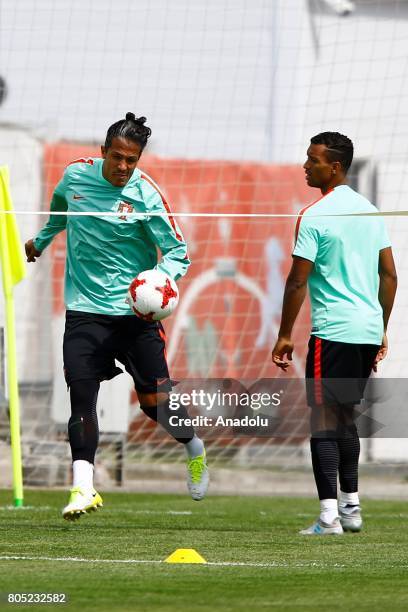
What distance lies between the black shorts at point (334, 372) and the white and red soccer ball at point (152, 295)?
2.67ft

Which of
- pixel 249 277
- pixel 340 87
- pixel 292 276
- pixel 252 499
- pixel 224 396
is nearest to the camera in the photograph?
pixel 292 276

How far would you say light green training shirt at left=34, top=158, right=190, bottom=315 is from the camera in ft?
24.8

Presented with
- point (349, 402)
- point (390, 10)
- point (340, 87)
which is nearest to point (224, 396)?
point (349, 402)

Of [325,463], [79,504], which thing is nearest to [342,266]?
[325,463]

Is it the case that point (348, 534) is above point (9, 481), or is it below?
above

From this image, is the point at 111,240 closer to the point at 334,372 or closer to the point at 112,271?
the point at 112,271

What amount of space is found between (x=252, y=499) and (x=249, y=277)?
3822 mm

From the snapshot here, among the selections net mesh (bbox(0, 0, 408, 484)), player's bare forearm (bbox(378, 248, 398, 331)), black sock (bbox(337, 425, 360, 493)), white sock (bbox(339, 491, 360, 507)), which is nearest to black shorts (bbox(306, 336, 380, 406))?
black sock (bbox(337, 425, 360, 493))

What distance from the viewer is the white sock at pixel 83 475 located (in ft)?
23.5

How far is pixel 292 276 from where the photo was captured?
7.52 m

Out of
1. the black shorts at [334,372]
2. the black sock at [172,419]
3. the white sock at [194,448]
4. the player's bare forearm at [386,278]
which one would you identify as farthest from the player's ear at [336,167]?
the white sock at [194,448]

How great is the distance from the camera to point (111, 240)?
7.58m

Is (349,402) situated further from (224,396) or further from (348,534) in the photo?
(224,396)

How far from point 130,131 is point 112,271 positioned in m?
0.70
